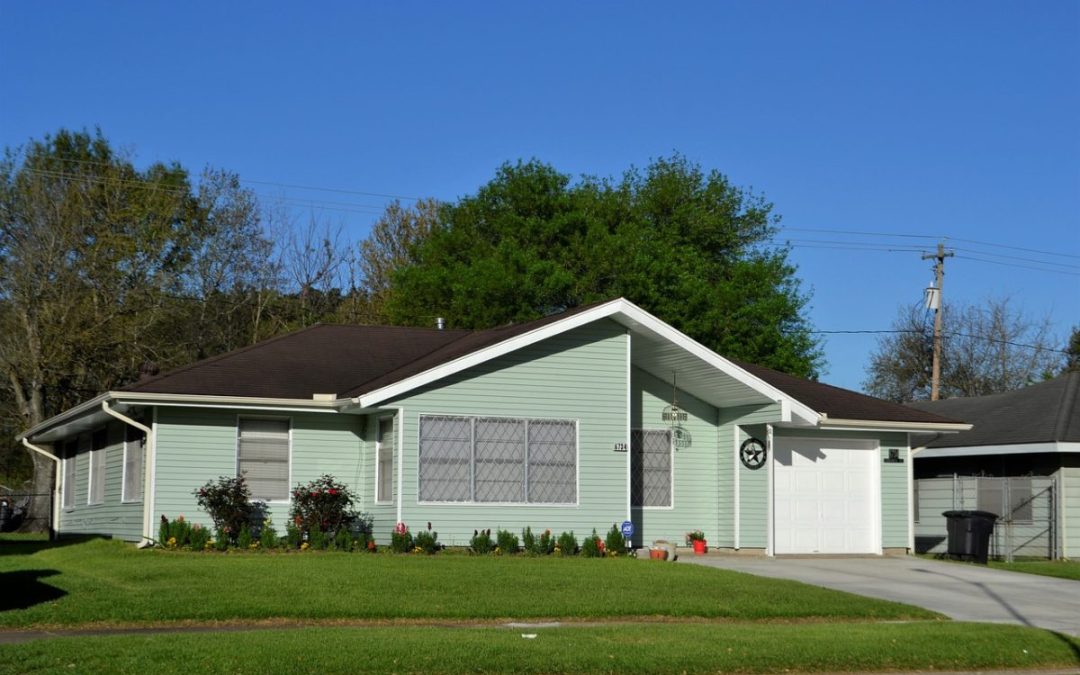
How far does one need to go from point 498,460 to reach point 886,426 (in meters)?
8.09

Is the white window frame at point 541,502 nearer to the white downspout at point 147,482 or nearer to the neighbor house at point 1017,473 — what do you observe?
the white downspout at point 147,482

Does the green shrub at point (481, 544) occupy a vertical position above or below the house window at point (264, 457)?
below

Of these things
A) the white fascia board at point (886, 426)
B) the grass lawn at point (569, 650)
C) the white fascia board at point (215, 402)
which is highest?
the white fascia board at point (215, 402)

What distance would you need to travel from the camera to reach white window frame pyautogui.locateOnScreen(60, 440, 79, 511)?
2933 centimetres

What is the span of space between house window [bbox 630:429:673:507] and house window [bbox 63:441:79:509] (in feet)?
41.6

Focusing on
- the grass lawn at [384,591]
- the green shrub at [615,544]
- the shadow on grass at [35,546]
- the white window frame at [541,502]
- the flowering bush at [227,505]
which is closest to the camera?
the grass lawn at [384,591]

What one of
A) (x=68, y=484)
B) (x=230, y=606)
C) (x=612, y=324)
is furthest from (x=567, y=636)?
(x=68, y=484)

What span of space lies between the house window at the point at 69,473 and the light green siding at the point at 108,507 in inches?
8.7

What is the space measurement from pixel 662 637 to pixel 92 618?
6206mm

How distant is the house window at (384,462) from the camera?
2316cm

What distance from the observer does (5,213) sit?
128 feet

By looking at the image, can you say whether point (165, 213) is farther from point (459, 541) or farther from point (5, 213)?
point (459, 541)

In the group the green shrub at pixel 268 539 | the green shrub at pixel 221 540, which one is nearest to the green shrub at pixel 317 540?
the green shrub at pixel 268 539

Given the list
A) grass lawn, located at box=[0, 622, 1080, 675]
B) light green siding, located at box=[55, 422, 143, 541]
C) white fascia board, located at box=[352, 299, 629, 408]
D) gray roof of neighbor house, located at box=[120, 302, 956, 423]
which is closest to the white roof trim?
white fascia board, located at box=[352, 299, 629, 408]
